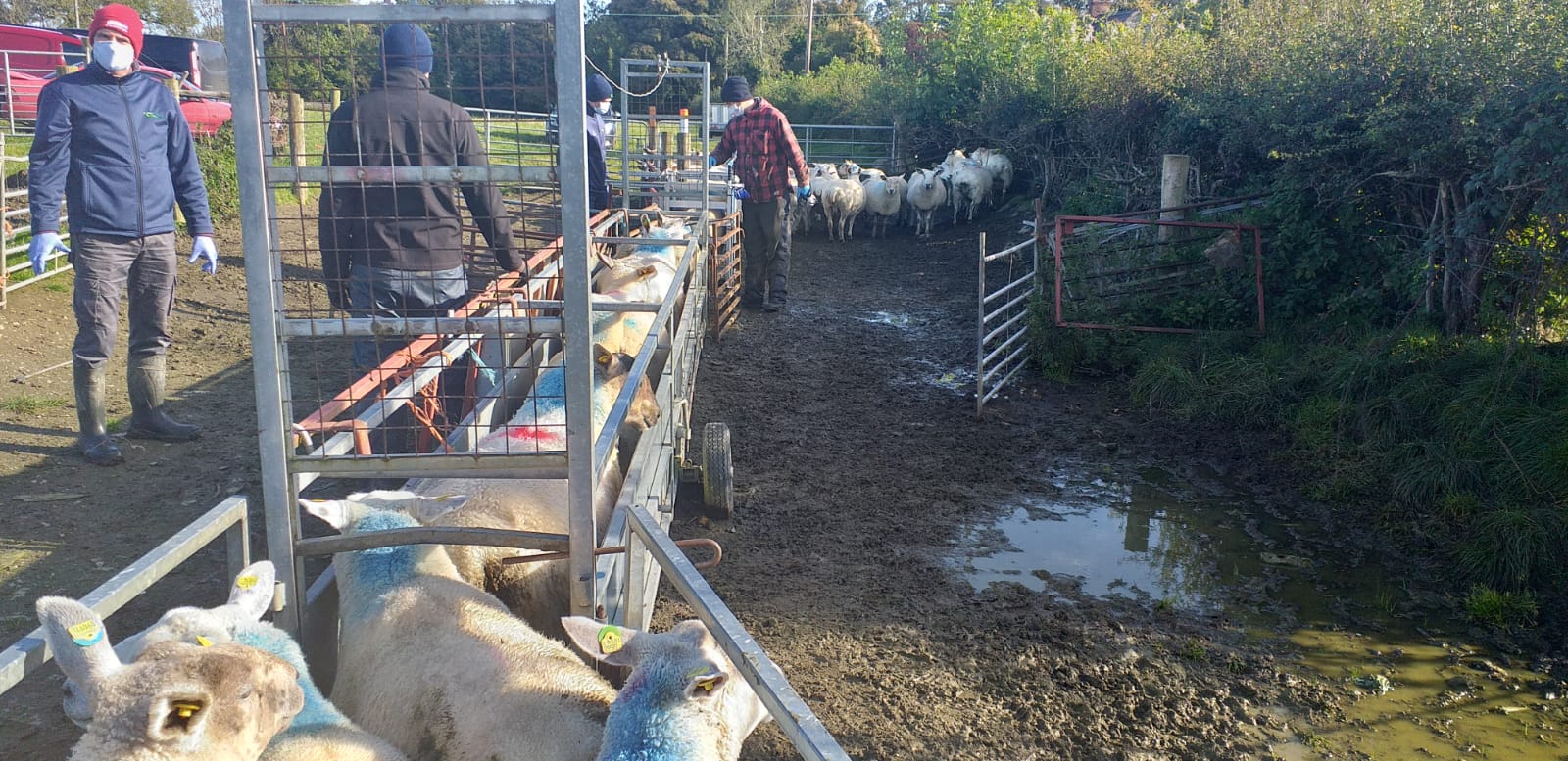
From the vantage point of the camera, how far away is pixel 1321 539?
5879 millimetres

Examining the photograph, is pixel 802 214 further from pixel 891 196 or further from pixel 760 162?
pixel 760 162

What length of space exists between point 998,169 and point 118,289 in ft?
51.0

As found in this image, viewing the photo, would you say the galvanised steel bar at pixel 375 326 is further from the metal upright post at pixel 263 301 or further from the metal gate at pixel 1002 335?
the metal gate at pixel 1002 335

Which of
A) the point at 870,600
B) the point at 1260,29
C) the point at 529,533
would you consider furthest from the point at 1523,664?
the point at 1260,29

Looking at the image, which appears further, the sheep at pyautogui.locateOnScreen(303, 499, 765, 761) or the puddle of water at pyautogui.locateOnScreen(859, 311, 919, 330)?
the puddle of water at pyautogui.locateOnScreen(859, 311, 919, 330)

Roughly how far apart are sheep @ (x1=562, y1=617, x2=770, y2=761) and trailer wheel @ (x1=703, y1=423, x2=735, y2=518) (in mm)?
3083

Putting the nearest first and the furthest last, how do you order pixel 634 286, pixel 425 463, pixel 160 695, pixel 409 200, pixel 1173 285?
pixel 160 695
pixel 425 463
pixel 409 200
pixel 634 286
pixel 1173 285

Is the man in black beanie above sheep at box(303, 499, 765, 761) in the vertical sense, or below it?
above

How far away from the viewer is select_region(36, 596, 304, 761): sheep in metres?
2.02

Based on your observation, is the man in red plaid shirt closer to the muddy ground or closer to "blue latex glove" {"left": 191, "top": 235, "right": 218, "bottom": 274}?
the muddy ground

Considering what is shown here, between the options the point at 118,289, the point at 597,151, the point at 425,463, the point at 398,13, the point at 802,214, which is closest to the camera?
the point at 398,13

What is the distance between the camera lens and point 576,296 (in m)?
2.86

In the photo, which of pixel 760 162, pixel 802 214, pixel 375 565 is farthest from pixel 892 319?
pixel 375 565

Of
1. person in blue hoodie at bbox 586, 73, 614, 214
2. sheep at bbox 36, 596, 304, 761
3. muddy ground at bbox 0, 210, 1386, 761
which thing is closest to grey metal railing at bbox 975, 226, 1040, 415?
muddy ground at bbox 0, 210, 1386, 761
